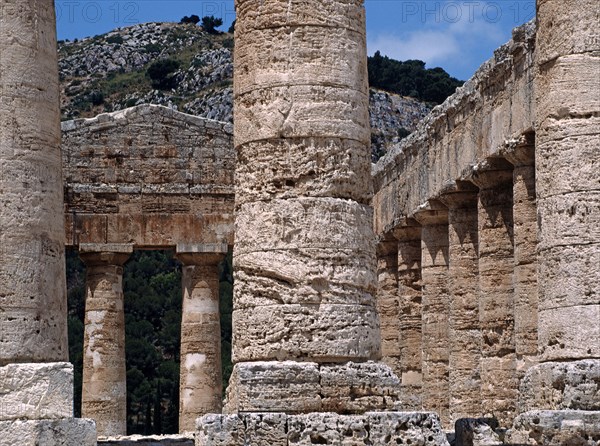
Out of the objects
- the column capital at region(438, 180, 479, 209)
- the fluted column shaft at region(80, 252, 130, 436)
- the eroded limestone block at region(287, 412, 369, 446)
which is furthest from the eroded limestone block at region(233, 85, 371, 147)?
the fluted column shaft at region(80, 252, 130, 436)

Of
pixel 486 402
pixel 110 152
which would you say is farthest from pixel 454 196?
pixel 110 152

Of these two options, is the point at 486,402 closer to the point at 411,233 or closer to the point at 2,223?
the point at 411,233

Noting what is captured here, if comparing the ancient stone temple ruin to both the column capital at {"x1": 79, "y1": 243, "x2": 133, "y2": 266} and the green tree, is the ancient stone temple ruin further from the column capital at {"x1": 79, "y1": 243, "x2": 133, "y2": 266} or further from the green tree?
the green tree

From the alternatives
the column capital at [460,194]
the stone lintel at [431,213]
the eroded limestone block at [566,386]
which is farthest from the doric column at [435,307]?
the eroded limestone block at [566,386]

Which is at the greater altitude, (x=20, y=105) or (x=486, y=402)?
(x=20, y=105)

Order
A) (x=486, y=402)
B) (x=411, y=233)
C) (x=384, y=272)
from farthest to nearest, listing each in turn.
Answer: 1. (x=384, y=272)
2. (x=411, y=233)
3. (x=486, y=402)

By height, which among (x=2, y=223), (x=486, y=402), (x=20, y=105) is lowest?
(x=486, y=402)

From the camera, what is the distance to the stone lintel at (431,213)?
32.2m

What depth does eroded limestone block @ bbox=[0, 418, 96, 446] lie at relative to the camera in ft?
56.7

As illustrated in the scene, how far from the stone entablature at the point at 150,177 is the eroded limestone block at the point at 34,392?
1625 cm

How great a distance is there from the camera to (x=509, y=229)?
27.8 m

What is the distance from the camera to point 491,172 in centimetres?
2803

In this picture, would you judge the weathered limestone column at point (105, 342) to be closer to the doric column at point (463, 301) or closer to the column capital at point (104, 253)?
the column capital at point (104, 253)

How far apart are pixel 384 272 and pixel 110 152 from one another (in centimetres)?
861
